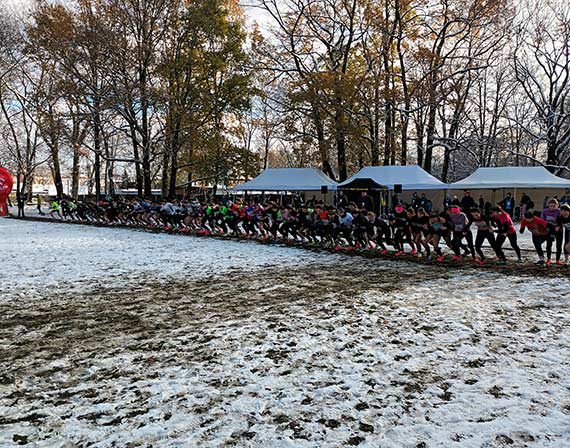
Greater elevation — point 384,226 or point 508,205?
point 508,205

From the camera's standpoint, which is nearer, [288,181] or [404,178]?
[404,178]

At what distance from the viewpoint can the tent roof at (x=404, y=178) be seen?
2531cm

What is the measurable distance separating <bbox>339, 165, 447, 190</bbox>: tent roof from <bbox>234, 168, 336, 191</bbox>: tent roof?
11.0 feet

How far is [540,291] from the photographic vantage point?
8031 millimetres

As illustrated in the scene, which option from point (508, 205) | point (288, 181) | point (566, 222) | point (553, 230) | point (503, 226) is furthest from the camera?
point (288, 181)

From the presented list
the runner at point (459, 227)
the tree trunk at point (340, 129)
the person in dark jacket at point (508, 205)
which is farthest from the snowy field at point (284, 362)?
the tree trunk at point (340, 129)

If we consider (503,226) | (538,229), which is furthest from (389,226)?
(538,229)

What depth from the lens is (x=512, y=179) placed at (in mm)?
25516

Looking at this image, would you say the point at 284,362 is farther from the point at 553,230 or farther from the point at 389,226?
the point at 389,226

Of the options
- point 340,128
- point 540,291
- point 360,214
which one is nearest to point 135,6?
point 340,128

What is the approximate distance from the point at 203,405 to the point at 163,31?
89.8 ft

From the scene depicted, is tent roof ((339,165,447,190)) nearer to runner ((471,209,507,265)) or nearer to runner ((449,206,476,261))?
runner ((449,206,476,261))

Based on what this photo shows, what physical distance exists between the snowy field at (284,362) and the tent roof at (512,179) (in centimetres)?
1774

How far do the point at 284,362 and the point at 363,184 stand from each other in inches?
886
